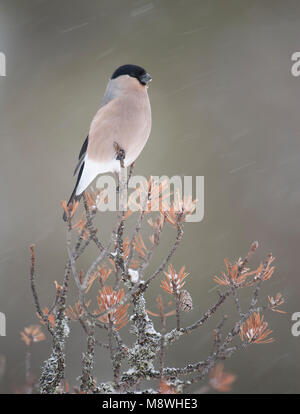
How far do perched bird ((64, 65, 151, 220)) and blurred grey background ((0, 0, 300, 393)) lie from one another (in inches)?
47.6

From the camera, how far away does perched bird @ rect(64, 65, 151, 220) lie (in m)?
1.13

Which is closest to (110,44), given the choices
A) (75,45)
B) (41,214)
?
(75,45)

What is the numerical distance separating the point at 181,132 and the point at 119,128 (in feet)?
4.88

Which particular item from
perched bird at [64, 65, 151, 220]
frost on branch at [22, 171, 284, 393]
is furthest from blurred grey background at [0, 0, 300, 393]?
frost on branch at [22, 171, 284, 393]

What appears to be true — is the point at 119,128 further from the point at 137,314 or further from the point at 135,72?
the point at 137,314

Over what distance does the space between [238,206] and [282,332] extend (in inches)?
27.6

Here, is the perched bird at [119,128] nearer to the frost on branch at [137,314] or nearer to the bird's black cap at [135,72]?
the bird's black cap at [135,72]

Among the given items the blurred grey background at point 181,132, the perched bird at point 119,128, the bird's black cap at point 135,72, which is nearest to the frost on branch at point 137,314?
the perched bird at point 119,128

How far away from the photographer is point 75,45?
281 cm

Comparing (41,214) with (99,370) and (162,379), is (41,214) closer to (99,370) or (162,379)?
(99,370)

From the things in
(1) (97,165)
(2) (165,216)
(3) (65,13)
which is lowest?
(2) (165,216)

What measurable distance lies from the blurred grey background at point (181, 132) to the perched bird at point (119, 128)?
3.97ft

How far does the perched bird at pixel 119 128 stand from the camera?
1.13 meters
